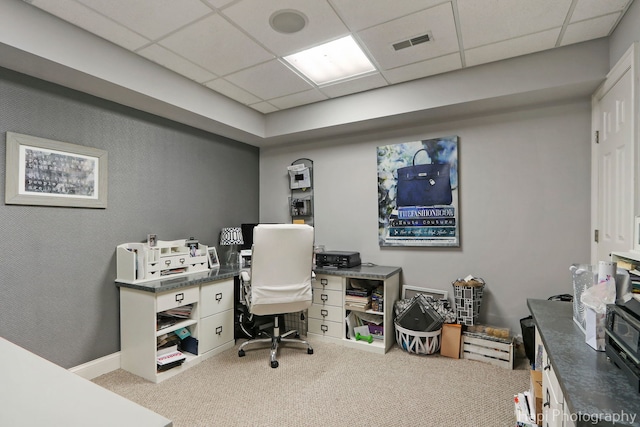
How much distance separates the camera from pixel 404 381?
2346 millimetres

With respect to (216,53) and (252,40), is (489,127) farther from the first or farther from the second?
(216,53)

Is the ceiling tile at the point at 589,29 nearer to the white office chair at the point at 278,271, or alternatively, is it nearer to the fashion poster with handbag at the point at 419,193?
the fashion poster with handbag at the point at 419,193

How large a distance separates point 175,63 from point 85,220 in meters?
1.47

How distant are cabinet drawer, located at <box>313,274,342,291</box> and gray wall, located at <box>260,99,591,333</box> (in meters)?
0.61

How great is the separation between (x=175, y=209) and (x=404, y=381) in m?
2.62

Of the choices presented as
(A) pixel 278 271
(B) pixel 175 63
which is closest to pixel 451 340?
(A) pixel 278 271

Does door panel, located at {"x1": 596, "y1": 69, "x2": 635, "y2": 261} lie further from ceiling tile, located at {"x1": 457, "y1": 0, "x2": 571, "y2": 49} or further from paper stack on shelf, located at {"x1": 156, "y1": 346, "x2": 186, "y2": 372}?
paper stack on shelf, located at {"x1": 156, "y1": 346, "x2": 186, "y2": 372}

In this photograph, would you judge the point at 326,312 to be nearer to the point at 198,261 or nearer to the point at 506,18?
the point at 198,261

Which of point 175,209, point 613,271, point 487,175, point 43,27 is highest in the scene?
point 43,27

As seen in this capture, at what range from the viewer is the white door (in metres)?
1.89

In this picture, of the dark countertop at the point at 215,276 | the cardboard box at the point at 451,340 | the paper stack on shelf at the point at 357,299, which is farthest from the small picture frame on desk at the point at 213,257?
the cardboard box at the point at 451,340

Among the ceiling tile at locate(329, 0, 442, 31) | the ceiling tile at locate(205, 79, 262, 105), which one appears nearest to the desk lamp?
the ceiling tile at locate(205, 79, 262, 105)

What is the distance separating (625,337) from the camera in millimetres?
989

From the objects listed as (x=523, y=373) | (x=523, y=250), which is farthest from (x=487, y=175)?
(x=523, y=373)
